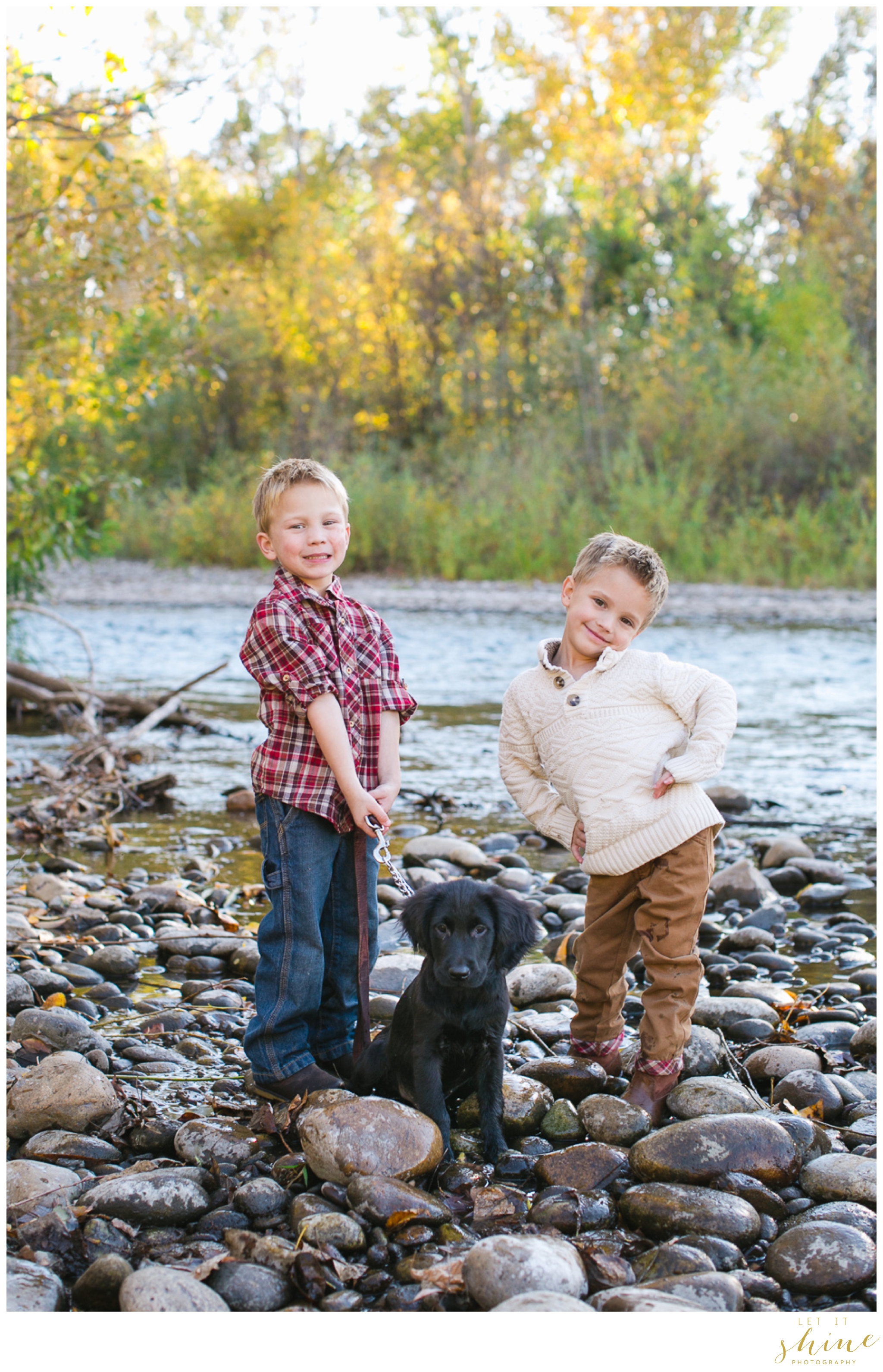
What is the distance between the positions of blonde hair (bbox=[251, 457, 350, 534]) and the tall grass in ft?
49.2

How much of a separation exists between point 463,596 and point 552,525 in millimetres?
2563

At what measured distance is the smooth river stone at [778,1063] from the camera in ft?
10.4

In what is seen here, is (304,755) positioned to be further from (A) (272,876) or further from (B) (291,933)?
(B) (291,933)

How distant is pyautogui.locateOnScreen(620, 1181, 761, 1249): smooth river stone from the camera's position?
7.86ft

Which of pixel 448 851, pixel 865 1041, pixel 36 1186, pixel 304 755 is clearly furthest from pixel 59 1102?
pixel 448 851

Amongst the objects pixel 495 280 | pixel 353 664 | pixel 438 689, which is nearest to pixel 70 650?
pixel 438 689

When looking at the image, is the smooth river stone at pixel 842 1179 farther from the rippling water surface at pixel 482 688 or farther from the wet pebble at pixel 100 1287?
the rippling water surface at pixel 482 688

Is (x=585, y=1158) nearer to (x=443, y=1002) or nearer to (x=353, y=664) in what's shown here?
(x=443, y=1002)

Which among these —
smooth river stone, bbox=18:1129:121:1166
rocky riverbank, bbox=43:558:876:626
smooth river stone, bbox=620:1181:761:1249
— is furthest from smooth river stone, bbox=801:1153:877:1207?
rocky riverbank, bbox=43:558:876:626

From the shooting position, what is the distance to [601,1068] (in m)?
3.17

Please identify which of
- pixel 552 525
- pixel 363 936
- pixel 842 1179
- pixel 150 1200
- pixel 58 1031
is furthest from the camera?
pixel 552 525

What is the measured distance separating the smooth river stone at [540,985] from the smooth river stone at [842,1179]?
121 centimetres

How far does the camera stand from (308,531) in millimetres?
3014
